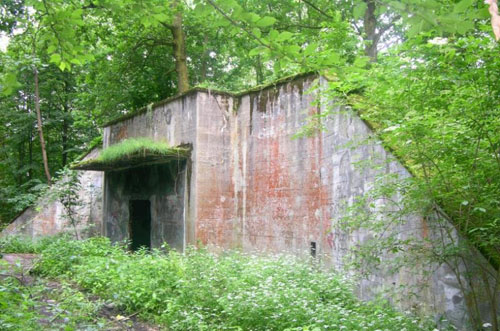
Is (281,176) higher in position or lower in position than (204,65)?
lower

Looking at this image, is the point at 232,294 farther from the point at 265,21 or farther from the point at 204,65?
the point at 204,65

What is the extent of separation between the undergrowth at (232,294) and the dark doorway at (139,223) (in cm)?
402

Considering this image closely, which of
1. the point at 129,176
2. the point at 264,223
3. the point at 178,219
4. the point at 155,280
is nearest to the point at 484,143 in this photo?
the point at 155,280

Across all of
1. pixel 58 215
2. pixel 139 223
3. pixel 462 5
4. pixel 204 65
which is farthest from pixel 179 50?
pixel 462 5

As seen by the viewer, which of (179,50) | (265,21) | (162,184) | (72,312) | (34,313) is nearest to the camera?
(265,21)

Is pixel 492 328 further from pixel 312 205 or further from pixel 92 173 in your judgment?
pixel 92 173

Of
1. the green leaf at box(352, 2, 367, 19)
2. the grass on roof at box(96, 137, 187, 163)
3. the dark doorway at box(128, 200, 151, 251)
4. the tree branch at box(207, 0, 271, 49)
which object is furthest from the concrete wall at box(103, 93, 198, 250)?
the green leaf at box(352, 2, 367, 19)

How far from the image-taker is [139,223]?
13219 millimetres

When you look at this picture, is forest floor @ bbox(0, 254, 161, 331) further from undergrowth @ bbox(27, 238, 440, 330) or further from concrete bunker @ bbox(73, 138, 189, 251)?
concrete bunker @ bbox(73, 138, 189, 251)

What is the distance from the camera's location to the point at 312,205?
28.0ft

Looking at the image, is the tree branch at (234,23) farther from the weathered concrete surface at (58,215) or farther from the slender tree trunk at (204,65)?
the slender tree trunk at (204,65)

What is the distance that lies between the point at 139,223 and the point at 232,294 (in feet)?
26.0

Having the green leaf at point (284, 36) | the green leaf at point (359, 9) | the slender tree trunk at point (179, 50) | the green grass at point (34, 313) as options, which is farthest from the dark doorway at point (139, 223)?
the green leaf at point (359, 9)

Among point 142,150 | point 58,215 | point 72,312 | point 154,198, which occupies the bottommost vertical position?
point 72,312
